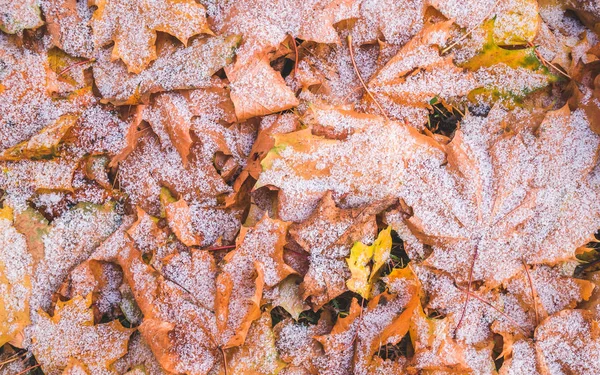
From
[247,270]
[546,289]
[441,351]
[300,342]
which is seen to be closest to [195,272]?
[247,270]

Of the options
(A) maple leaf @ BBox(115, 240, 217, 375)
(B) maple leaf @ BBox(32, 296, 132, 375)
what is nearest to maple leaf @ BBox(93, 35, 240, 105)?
(A) maple leaf @ BBox(115, 240, 217, 375)

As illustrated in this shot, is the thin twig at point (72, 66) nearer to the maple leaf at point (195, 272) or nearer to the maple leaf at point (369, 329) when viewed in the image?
the maple leaf at point (195, 272)

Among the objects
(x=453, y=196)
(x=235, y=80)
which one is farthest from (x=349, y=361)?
(x=235, y=80)

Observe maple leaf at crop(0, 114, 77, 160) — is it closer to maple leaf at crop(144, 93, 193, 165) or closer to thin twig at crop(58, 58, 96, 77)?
thin twig at crop(58, 58, 96, 77)

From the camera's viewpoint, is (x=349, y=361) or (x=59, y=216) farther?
(x=59, y=216)

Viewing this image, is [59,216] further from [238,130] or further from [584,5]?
[584,5]

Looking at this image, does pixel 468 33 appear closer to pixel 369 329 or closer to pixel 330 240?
pixel 330 240
